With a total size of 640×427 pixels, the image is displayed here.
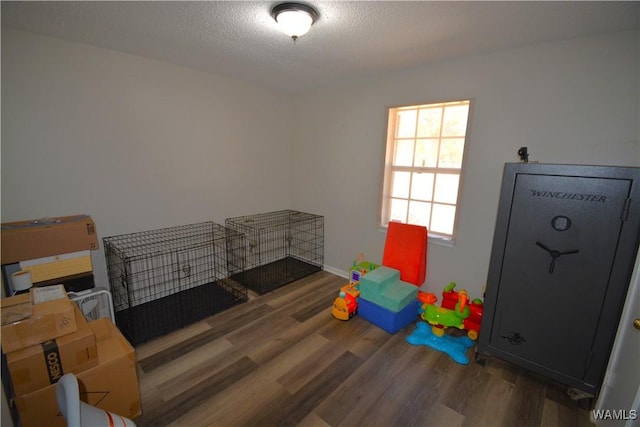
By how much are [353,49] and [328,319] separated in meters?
2.30

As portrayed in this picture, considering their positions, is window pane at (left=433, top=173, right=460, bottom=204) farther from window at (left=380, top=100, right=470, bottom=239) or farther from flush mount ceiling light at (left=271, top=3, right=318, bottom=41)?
flush mount ceiling light at (left=271, top=3, right=318, bottom=41)

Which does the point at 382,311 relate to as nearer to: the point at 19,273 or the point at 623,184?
the point at 623,184

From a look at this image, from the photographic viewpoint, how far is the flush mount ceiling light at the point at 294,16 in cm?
159

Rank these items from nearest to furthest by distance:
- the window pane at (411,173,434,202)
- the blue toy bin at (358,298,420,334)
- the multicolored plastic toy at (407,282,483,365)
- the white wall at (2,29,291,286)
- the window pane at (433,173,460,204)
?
1. the white wall at (2,29,291,286)
2. the multicolored plastic toy at (407,282,483,365)
3. the blue toy bin at (358,298,420,334)
4. the window pane at (433,173,460,204)
5. the window pane at (411,173,434,202)

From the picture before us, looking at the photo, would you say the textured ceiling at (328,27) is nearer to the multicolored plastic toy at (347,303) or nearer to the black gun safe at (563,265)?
the black gun safe at (563,265)

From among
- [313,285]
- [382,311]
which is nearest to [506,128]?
[382,311]

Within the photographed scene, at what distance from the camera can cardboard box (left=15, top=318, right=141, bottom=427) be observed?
4.20 feet

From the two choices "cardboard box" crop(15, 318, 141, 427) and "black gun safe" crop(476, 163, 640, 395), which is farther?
"black gun safe" crop(476, 163, 640, 395)

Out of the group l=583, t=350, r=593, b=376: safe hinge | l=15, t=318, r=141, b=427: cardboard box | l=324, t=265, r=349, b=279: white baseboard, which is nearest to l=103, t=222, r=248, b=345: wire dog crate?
l=15, t=318, r=141, b=427: cardboard box

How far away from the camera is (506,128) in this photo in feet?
7.30

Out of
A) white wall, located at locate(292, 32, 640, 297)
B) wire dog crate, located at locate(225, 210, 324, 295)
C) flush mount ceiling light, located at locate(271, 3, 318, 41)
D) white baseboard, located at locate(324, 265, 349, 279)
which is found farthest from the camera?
white baseboard, located at locate(324, 265, 349, 279)

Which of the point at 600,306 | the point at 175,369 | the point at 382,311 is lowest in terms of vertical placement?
the point at 175,369

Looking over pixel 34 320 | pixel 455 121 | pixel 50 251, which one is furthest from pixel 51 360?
pixel 455 121

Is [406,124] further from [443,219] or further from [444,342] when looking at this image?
[444,342]
